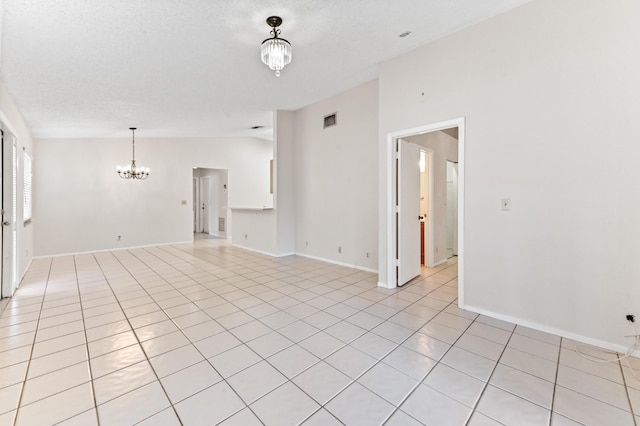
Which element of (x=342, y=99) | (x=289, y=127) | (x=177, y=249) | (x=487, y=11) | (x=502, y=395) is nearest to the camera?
(x=502, y=395)

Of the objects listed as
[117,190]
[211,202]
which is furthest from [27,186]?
[211,202]

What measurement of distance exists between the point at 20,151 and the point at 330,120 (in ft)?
16.7

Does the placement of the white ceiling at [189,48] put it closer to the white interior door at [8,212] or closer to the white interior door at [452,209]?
the white interior door at [8,212]

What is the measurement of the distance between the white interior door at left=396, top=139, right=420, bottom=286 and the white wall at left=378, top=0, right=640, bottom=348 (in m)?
0.78

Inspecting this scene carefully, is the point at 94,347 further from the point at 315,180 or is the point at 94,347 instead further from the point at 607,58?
the point at 607,58

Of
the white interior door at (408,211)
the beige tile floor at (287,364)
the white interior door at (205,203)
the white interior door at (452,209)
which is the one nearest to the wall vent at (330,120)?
the white interior door at (408,211)

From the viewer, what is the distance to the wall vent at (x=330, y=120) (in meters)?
4.93

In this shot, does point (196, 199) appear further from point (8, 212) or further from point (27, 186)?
point (8, 212)

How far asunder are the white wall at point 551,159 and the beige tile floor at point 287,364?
0.40 m

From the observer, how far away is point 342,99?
4762 mm

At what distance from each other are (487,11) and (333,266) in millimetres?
3952

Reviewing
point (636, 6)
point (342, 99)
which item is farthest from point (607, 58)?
point (342, 99)

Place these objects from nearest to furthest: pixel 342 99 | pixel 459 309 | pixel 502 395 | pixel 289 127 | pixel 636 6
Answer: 1. pixel 502 395
2. pixel 636 6
3. pixel 459 309
4. pixel 342 99
5. pixel 289 127

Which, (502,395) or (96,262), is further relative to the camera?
(96,262)
